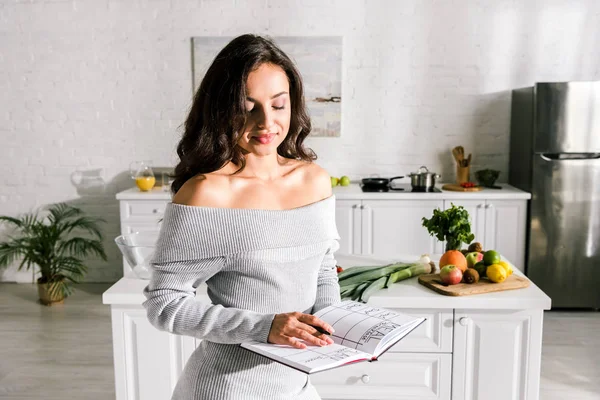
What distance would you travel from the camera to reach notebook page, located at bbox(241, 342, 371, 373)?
3.60 feet

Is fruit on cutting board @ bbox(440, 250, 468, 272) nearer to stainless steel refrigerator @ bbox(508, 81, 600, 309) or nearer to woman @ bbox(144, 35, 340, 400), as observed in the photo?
woman @ bbox(144, 35, 340, 400)

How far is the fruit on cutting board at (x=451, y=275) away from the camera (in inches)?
90.5

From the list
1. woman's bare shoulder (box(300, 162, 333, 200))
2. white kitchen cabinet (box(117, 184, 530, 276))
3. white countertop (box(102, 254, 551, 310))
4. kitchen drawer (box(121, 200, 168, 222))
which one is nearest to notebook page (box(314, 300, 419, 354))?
woman's bare shoulder (box(300, 162, 333, 200))

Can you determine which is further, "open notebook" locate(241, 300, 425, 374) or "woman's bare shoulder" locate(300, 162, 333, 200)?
"woman's bare shoulder" locate(300, 162, 333, 200)

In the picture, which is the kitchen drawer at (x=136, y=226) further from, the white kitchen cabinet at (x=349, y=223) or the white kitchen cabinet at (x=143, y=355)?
the white kitchen cabinet at (x=143, y=355)

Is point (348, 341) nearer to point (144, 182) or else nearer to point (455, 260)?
point (455, 260)

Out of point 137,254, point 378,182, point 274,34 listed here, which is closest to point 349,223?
point 378,182

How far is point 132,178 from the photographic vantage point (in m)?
5.27

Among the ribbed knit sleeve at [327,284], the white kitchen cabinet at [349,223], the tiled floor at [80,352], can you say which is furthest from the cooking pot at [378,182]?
the ribbed knit sleeve at [327,284]

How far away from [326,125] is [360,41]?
0.76 m

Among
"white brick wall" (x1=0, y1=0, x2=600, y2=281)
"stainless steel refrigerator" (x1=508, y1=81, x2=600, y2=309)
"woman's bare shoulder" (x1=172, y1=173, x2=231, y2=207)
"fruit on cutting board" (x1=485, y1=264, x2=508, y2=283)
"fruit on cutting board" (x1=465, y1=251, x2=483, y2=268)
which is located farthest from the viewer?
"white brick wall" (x1=0, y1=0, x2=600, y2=281)

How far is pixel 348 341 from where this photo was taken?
126 cm

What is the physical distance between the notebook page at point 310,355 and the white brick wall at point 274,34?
418 cm

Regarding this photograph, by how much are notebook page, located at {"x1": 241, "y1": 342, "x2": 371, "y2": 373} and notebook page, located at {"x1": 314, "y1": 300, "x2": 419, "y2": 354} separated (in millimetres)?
44
